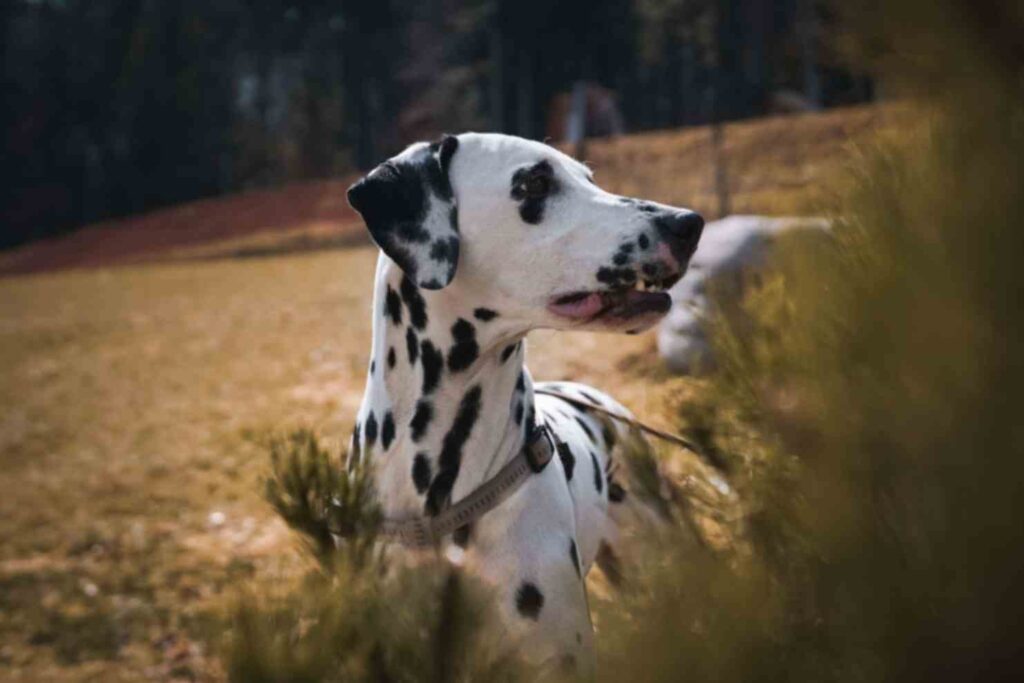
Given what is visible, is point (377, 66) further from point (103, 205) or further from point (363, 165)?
point (103, 205)

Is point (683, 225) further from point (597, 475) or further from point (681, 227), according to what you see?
point (597, 475)

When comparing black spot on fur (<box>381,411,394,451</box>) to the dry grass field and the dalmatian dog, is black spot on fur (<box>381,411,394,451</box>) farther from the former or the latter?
the dry grass field

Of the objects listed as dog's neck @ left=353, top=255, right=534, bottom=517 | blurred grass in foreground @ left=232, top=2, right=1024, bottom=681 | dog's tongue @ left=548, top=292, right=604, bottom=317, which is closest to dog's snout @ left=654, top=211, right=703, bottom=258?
dog's tongue @ left=548, top=292, right=604, bottom=317

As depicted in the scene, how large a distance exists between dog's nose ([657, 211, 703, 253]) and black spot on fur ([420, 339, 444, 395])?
780 mm

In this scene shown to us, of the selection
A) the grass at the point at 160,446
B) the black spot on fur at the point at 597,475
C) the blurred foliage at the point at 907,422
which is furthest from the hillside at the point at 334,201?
the blurred foliage at the point at 907,422

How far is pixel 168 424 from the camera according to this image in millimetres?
10797

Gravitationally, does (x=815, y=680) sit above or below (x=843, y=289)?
below

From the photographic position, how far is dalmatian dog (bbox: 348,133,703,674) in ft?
9.15

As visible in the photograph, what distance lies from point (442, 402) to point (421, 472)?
220 mm

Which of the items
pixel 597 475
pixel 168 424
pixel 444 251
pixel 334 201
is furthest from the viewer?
pixel 334 201

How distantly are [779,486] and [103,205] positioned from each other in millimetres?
50776

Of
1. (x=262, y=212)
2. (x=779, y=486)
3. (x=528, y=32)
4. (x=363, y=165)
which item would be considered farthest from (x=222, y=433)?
(x=363, y=165)

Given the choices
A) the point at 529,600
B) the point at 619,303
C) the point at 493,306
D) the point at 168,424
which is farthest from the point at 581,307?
the point at 168,424

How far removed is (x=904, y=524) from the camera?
639mm
